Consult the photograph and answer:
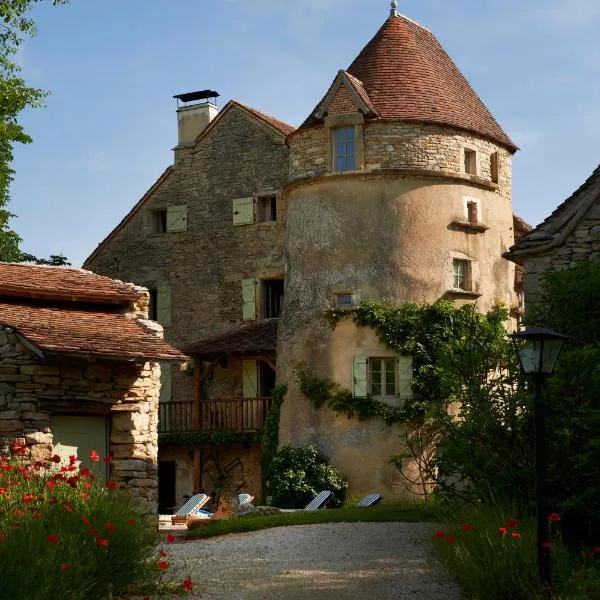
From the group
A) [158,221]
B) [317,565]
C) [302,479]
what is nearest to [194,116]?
[158,221]

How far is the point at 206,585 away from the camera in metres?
12.0

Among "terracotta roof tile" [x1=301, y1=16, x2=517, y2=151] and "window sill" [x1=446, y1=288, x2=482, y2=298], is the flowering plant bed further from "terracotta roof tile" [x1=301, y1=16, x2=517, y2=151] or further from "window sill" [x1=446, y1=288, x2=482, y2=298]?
"terracotta roof tile" [x1=301, y1=16, x2=517, y2=151]

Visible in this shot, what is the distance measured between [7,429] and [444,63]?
1721 centimetres

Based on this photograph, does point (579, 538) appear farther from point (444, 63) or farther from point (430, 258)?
point (444, 63)

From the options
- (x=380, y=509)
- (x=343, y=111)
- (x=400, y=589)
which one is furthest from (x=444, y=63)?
(x=400, y=589)

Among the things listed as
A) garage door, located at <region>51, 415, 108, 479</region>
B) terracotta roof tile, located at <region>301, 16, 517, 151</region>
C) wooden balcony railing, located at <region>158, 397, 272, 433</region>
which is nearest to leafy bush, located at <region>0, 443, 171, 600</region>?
garage door, located at <region>51, 415, 108, 479</region>

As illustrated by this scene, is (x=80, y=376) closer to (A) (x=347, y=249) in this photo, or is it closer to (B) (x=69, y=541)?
(B) (x=69, y=541)

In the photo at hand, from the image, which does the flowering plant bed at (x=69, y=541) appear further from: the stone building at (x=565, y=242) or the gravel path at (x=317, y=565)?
the stone building at (x=565, y=242)

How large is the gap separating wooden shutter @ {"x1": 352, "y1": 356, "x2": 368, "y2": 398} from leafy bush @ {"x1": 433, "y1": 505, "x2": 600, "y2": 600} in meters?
14.3

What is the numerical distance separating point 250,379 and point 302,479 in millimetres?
5862

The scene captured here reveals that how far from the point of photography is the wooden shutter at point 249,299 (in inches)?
1309

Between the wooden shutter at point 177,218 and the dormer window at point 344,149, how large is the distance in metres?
7.91

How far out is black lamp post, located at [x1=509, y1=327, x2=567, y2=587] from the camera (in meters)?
11.2

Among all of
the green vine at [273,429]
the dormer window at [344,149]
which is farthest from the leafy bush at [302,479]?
the dormer window at [344,149]
